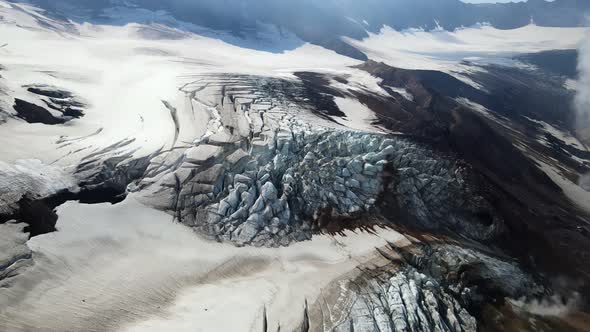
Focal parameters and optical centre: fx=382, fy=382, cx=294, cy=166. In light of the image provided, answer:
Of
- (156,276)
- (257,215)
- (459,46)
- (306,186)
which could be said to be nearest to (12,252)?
(156,276)

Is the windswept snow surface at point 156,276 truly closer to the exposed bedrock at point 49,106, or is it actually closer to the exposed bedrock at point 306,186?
the exposed bedrock at point 306,186

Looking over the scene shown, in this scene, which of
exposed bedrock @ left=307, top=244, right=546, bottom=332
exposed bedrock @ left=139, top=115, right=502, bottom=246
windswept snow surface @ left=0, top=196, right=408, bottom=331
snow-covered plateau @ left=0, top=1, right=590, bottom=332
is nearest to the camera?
windswept snow surface @ left=0, top=196, right=408, bottom=331

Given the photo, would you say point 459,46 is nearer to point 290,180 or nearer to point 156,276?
point 290,180

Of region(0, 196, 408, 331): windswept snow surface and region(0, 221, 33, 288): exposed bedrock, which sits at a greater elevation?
region(0, 221, 33, 288): exposed bedrock

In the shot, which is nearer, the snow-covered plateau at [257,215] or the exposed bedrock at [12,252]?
the exposed bedrock at [12,252]

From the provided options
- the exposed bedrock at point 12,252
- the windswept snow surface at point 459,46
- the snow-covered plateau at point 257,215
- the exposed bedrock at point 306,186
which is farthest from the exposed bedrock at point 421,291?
the windswept snow surface at point 459,46

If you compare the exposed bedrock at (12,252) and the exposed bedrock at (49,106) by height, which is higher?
the exposed bedrock at (49,106)

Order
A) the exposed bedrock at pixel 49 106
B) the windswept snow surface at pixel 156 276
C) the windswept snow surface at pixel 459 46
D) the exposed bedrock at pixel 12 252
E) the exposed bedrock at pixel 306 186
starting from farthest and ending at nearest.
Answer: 1. the windswept snow surface at pixel 459 46
2. the exposed bedrock at pixel 49 106
3. the exposed bedrock at pixel 306 186
4. the windswept snow surface at pixel 156 276
5. the exposed bedrock at pixel 12 252

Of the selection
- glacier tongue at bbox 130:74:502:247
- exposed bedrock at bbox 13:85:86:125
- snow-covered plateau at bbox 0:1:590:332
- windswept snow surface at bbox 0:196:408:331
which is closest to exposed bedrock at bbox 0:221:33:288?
snow-covered plateau at bbox 0:1:590:332

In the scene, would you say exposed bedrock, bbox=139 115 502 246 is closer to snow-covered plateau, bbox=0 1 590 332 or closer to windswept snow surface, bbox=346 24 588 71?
snow-covered plateau, bbox=0 1 590 332
